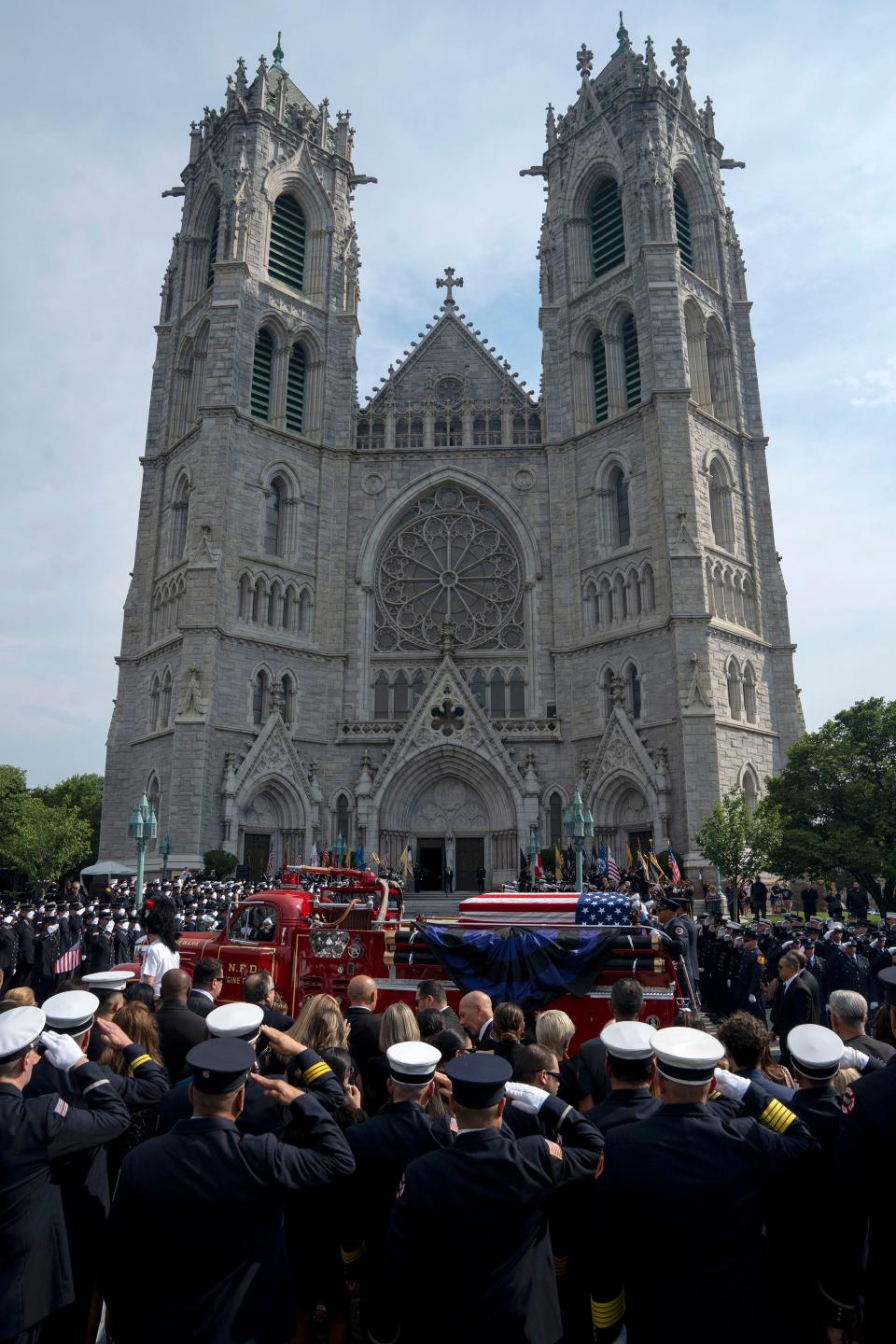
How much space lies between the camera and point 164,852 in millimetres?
29016

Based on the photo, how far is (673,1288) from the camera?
10.4 ft

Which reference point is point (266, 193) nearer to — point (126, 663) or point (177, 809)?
point (126, 663)

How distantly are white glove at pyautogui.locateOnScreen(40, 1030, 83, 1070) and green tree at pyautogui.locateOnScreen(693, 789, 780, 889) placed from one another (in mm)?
24218

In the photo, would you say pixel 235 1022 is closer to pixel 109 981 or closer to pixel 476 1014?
pixel 109 981

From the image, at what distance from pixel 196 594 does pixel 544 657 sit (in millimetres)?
13748

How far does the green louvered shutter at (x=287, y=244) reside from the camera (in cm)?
3850

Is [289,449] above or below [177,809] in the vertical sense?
above

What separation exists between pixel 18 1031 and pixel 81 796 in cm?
6874

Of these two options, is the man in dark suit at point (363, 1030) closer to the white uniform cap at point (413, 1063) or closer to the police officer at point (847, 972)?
the white uniform cap at point (413, 1063)

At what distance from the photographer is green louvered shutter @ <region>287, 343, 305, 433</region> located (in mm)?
37688

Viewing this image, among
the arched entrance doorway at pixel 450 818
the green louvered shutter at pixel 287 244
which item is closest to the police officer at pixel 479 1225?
the arched entrance doorway at pixel 450 818

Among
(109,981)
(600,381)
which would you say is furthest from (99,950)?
(600,381)

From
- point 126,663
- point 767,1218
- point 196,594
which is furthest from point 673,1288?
point 126,663

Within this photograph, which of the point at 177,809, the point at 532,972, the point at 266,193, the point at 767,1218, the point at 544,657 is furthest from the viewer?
the point at 266,193
